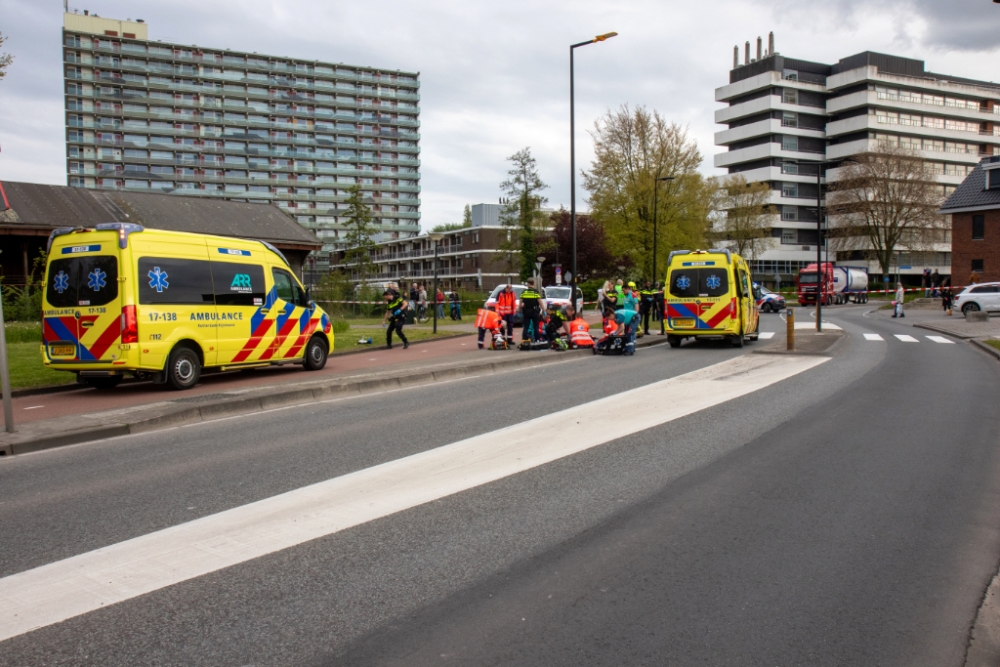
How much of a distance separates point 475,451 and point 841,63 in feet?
309

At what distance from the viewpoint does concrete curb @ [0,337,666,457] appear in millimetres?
8180

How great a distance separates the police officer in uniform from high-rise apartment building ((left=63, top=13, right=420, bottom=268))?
79.7m

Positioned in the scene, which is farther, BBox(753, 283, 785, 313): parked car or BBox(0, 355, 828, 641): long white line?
BBox(753, 283, 785, 313): parked car

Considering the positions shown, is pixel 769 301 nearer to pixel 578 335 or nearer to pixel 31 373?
pixel 578 335

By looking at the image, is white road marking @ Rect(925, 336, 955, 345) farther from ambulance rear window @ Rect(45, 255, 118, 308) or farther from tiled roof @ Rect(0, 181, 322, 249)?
tiled roof @ Rect(0, 181, 322, 249)

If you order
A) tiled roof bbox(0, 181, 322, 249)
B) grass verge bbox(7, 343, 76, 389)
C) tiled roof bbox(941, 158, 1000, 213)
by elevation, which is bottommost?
grass verge bbox(7, 343, 76, 389)

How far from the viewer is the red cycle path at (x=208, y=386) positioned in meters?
10.9

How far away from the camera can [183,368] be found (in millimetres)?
12609

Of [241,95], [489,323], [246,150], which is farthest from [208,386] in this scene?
[241,95]

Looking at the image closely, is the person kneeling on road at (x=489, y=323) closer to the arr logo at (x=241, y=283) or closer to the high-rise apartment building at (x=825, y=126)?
the arr logo at (x=241, y=283)

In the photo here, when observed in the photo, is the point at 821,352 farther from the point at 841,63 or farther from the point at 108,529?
the point at 841,63

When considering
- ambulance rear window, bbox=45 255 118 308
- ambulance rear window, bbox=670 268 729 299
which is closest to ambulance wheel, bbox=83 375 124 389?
ambulance rear window, bbox=45 255 118 308

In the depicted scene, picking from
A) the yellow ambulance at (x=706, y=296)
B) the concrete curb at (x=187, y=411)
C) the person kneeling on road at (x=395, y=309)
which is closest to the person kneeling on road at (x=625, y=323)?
the yellow ambulance at (x=706, y=296)

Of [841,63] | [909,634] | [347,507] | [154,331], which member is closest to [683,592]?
[909,634]
